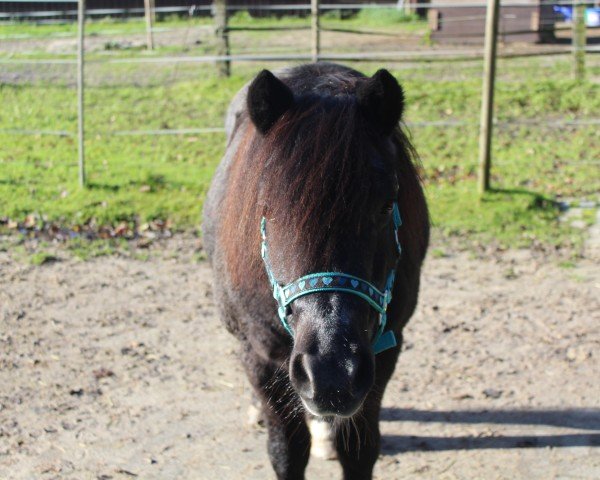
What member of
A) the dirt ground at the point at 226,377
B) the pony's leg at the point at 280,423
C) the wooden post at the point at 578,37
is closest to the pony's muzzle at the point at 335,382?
the pony's leg at the point at 280,423

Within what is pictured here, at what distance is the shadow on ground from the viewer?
3920 mm

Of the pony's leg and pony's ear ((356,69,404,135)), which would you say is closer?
pony's ear ((356,69,404,135))

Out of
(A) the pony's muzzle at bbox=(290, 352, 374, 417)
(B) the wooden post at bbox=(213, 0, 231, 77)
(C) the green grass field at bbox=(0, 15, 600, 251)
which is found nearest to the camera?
(A) the pony's muzzle at bbox=(290, 352, 374, 417)

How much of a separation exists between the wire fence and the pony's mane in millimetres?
5873

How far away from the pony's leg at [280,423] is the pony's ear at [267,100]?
1082 millimetres

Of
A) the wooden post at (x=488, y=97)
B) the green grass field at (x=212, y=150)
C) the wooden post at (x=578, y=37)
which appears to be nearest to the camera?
the green grass field at (x=212, y=150)

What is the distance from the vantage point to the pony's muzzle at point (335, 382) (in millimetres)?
2014

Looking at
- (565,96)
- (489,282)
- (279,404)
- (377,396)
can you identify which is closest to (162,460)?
(279,404)

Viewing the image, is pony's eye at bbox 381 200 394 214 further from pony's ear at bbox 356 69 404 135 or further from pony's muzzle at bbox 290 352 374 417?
pony's muzzle at bbox 290 352 374 417

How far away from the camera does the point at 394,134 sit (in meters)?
2.74

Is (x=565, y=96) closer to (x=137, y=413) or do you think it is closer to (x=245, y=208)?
(x=137, y=413)

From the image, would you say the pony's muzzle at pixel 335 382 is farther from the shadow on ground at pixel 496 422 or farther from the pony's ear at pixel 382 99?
the shadow on ground at pixel 496 422

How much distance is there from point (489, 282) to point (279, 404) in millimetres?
3276

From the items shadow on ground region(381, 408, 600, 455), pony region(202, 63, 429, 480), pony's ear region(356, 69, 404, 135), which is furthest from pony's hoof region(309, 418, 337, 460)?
pony's ear region(356, 69, 404, 135)
